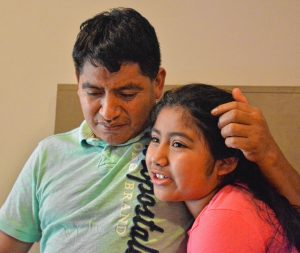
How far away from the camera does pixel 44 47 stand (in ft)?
5.30

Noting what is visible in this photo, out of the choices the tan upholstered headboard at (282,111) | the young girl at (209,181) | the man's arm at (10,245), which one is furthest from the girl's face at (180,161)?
the tan upholstered headboard at (282,111)

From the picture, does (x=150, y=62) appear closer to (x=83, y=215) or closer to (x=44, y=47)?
(x=83, y=215)

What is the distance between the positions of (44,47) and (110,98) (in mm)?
828

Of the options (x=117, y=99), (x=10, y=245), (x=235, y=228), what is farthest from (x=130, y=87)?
(x=10, y=245)

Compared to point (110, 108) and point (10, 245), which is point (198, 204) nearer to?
point (110, 108)

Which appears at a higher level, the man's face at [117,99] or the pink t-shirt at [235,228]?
the man's face at [117,99]

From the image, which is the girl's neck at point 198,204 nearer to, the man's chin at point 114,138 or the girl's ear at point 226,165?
the girl's ear at point 226,165

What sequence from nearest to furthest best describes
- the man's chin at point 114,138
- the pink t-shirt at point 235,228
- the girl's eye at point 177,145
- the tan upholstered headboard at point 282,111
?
the pink t-shirt at point 235,228
the girl's eye at point 177,145
the man's chin at point 114,138
the tan upholstered headboard at point 282,111

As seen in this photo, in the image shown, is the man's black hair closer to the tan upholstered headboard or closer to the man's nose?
the man's nose

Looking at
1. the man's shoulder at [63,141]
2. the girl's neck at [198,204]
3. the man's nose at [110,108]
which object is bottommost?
the girl's neck at [198,204]

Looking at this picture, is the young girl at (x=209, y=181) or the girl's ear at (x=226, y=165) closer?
the young girl at (x=209, y=181)

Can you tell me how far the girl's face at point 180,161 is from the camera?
83 cm

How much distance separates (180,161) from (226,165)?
0.42 ft

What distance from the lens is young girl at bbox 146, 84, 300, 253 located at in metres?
0.77
